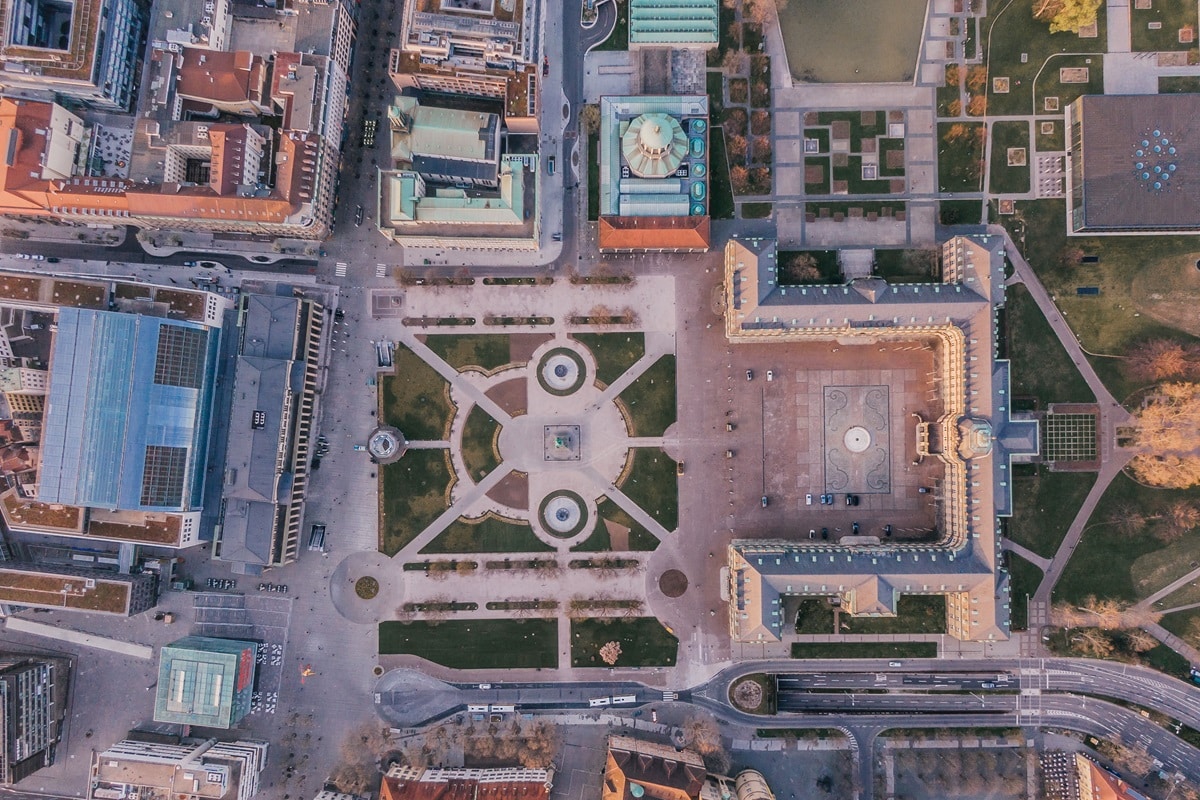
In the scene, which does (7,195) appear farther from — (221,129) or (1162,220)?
(1162,220)

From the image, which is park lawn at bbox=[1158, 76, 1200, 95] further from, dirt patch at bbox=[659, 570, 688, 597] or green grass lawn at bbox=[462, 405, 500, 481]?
green grass lawn at bbox=[462, 405, 500, 481]

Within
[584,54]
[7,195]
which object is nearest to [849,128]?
[584,54]

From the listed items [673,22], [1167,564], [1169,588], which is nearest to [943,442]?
[1167,564]

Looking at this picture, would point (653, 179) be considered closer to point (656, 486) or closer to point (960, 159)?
point (656, 486)

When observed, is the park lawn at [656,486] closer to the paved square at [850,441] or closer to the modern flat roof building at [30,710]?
the paved square at [850,441]

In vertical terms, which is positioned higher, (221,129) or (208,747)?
(221,129)

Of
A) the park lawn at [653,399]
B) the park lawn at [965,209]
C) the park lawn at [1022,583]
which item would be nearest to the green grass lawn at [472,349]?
the park lawn at [653,399]

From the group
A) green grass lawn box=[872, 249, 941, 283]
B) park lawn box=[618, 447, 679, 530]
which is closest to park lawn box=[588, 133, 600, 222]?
park lawn box=[618, 447, 679, 530]
